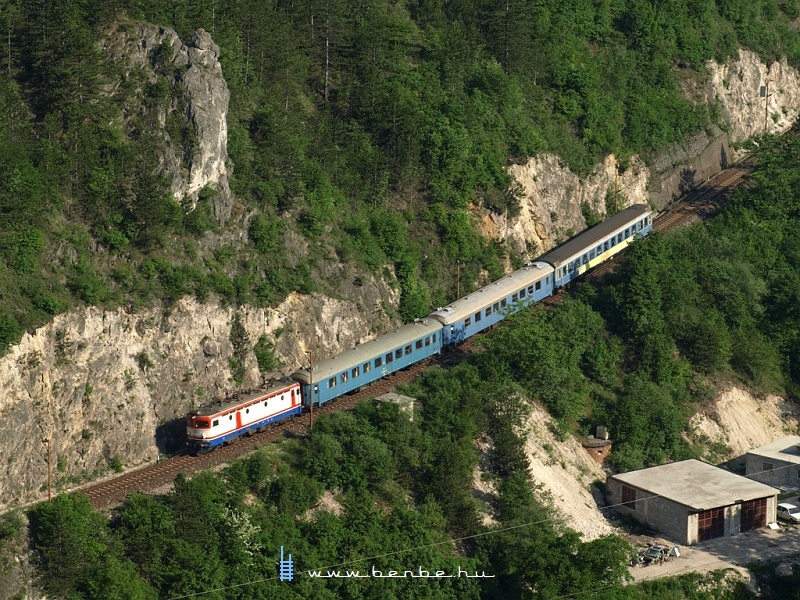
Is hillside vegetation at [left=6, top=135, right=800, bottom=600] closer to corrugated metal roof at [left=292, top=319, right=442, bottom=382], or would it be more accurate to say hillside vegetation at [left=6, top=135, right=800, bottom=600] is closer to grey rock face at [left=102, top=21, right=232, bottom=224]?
corrugated metal roof at [left=292, top=319, right=442, bottom=382]

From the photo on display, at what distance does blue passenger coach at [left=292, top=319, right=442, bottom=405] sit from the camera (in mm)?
74688

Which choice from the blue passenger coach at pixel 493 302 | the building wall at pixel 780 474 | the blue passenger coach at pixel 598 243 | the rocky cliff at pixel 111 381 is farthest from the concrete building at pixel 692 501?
the rocky cliff at pixel 111 381

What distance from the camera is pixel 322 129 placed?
90.8 meters

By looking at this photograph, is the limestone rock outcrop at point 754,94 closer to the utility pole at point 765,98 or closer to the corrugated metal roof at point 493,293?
the utility pole at point 765,98

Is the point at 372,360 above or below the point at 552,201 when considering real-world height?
below

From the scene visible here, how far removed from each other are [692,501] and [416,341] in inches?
693

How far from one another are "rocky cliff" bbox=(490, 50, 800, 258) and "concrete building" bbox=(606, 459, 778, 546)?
900 inches

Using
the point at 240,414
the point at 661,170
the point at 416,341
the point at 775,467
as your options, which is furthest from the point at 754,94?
the point at 240,414

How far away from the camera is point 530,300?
89.5 metres

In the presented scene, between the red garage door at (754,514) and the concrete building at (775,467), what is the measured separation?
5.96 m

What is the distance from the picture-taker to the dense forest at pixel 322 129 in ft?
236

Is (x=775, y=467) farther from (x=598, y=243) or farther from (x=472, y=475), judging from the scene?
(x=598, y=243)

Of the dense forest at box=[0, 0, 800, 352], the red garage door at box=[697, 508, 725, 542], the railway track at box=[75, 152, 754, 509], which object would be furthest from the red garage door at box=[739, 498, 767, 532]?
the dense forest at box=[0, 0, 800, 352]

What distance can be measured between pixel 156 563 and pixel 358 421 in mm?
14841
